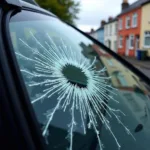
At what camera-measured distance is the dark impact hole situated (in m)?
1.18

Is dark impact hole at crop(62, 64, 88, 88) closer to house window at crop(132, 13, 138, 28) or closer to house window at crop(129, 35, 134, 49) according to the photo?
house window at crop(132, 13, 138, 28)

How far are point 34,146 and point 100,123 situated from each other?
370 millimetres

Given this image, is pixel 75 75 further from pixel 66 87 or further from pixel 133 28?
pixel 133 28

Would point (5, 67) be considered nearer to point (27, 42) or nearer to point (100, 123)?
point (27, 42)

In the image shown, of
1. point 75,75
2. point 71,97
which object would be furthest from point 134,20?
point 71,97

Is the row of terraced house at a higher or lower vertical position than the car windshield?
lower

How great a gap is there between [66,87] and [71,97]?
5 centimetres

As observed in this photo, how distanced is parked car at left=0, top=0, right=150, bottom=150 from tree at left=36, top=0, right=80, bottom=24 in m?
18.7

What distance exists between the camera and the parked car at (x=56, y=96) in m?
0.86

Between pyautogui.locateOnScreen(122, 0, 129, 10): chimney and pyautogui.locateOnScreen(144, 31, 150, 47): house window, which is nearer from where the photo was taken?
pyautogui.locateOnScreen(144, 31, 150, 47): house window

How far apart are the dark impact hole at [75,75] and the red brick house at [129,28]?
27.6 meters

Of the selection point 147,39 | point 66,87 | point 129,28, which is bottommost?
point 147,39

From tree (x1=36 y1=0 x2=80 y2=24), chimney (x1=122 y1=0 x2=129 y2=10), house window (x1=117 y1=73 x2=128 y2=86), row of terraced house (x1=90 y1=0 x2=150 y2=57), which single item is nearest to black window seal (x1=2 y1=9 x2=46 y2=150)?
house window (x1=117 y1=73 x2=128 y2=86)

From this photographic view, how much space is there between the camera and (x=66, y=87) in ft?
3.71
